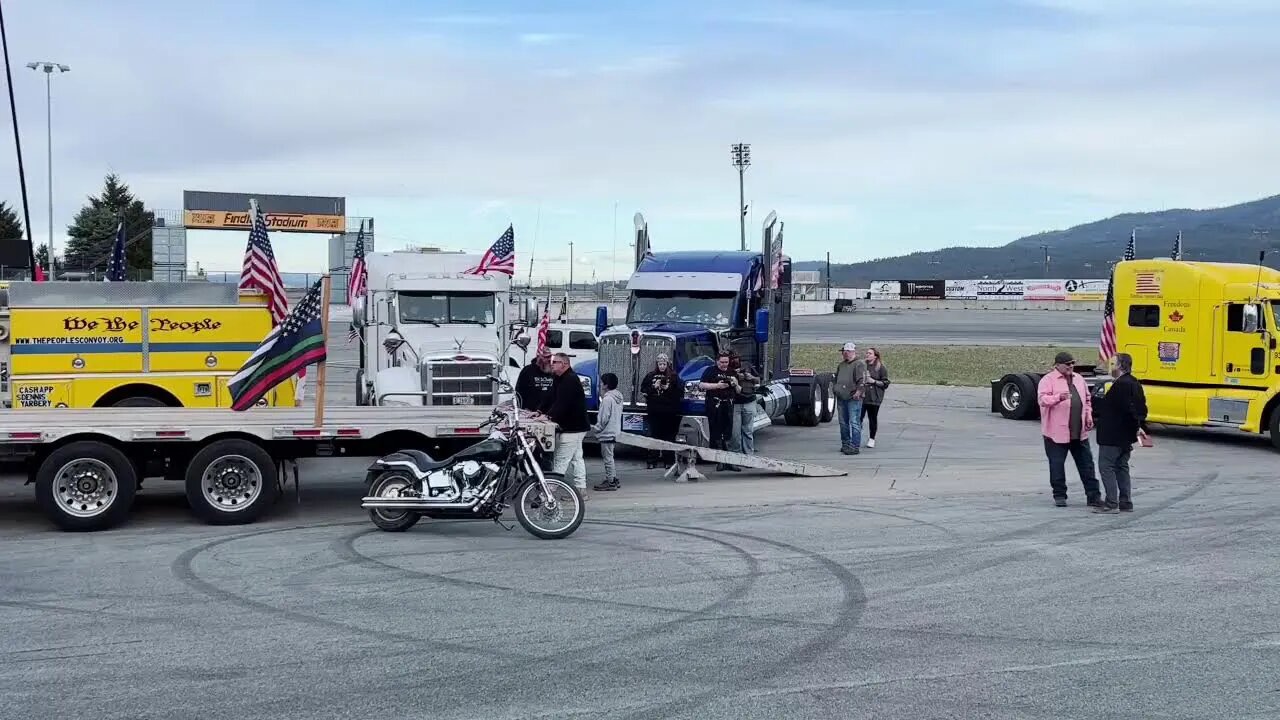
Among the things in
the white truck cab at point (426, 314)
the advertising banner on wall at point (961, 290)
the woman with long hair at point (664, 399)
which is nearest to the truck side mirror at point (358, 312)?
the white truck cab at point (426, 314)

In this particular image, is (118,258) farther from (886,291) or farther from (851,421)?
(886,291)

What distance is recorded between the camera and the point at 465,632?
26.8 ft

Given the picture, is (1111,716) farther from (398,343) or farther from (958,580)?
(398,343)

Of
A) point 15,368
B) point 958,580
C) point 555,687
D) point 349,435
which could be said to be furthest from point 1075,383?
point 15,368

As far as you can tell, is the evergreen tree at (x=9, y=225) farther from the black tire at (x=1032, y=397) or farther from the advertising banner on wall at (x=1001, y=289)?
the advertising banner on wall at (x=1001, y=289)

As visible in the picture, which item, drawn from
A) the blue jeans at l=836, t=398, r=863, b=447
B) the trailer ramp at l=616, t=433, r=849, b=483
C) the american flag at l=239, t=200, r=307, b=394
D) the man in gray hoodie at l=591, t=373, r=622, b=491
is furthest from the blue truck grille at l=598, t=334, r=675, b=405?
the american flag at l=239, t=200, r=307, b=394

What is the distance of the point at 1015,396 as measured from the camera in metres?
24.9

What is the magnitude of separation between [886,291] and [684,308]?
124628mm

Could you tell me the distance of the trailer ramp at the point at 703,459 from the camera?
16094 millimetres

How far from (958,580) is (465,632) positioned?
3.93m

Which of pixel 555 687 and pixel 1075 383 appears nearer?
pixel 555 687

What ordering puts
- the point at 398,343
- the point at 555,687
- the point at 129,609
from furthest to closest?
1. the point at 398,343
2. the point at 129,609
3. the point at 555,687

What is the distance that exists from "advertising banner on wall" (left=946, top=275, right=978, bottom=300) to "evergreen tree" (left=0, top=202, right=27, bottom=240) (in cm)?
8928

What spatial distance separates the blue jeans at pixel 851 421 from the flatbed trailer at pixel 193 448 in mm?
7392
